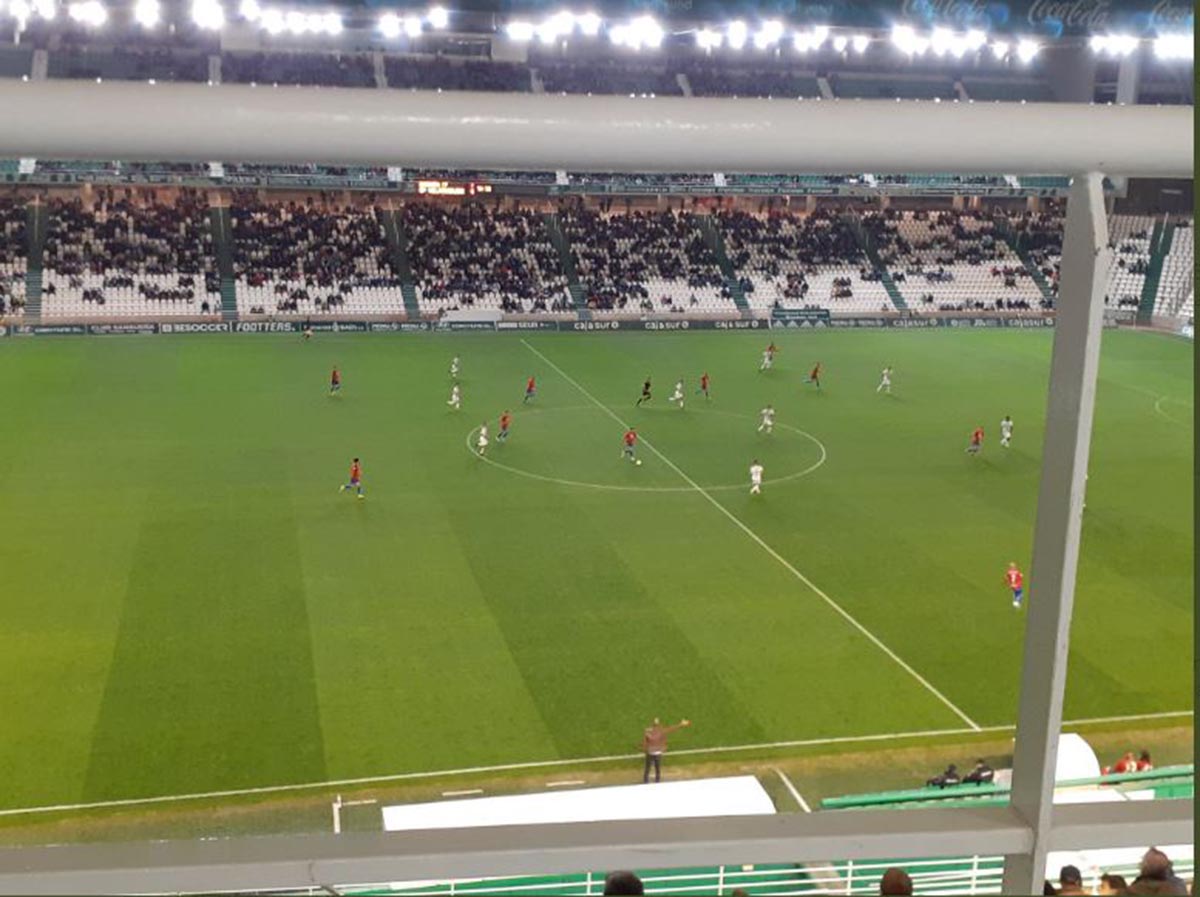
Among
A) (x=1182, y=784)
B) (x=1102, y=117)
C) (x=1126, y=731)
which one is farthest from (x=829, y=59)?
(x=1102, y=117)

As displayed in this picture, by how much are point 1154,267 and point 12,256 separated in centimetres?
5399

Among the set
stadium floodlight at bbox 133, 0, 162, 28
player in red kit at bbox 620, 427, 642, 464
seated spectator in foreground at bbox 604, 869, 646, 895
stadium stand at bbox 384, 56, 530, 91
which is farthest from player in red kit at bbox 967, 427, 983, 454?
stadium stand at bbox 384, 56, 530, 91

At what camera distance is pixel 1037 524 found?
2680mm

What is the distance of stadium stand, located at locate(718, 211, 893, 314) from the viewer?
200 feet

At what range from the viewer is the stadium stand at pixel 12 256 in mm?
50375

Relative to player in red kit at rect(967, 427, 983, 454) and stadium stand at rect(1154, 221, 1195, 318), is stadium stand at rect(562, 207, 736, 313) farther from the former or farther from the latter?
player in red kit at rect(967, 427, 983, 454)

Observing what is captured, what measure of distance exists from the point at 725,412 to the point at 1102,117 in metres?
33.8

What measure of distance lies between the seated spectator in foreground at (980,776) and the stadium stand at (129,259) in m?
44.1

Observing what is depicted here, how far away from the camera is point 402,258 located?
59281mm

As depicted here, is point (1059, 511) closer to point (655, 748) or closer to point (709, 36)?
point (655, 748)

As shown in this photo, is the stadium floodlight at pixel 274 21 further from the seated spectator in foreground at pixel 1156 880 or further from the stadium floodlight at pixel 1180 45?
the seated spectator in foreground at pixel 1156 880

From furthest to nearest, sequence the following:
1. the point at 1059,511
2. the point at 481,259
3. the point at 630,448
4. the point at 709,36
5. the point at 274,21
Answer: the point at 481,259 < the point at 709,36 < the point at 274,21 < the point at 630,448 < the point at 1059,511

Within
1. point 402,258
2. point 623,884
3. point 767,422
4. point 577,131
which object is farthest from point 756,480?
point 402,258

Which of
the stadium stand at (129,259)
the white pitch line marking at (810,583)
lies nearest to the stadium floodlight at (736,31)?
the white pitch line marking at (810,583)
